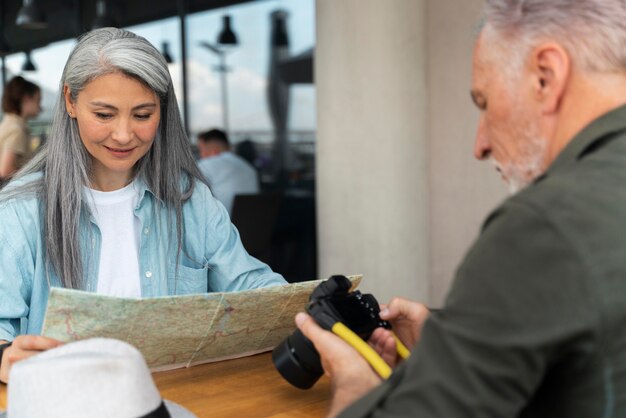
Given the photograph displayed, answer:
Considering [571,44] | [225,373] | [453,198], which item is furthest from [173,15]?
[571,44]

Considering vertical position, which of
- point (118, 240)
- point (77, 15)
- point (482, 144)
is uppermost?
point (77, 15)

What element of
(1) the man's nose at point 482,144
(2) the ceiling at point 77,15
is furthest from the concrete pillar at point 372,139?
(2) the ceiling at point 77,15

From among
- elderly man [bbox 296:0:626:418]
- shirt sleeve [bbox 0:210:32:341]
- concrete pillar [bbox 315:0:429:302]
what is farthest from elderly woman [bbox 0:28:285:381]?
concrete pillar [bbox 315:0:429:302]

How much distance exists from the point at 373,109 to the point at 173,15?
15.4 ft

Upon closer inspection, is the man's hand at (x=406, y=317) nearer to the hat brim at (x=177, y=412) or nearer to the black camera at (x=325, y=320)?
the black camera at (x=325, y=320)

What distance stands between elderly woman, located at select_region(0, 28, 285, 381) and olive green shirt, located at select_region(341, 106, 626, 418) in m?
1.17

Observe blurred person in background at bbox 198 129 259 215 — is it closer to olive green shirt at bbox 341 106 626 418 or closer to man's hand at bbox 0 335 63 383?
man's hand at bbox 0 335 63 383

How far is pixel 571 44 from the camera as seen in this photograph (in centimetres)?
99

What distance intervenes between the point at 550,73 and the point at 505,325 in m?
0.33

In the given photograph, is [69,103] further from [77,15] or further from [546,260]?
[77,15]

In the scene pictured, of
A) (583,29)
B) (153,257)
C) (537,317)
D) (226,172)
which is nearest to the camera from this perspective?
(537,317)

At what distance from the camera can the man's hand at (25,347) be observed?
55.6 inches

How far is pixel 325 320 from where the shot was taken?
1.22m

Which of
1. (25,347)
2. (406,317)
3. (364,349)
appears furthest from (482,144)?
(25,347)
